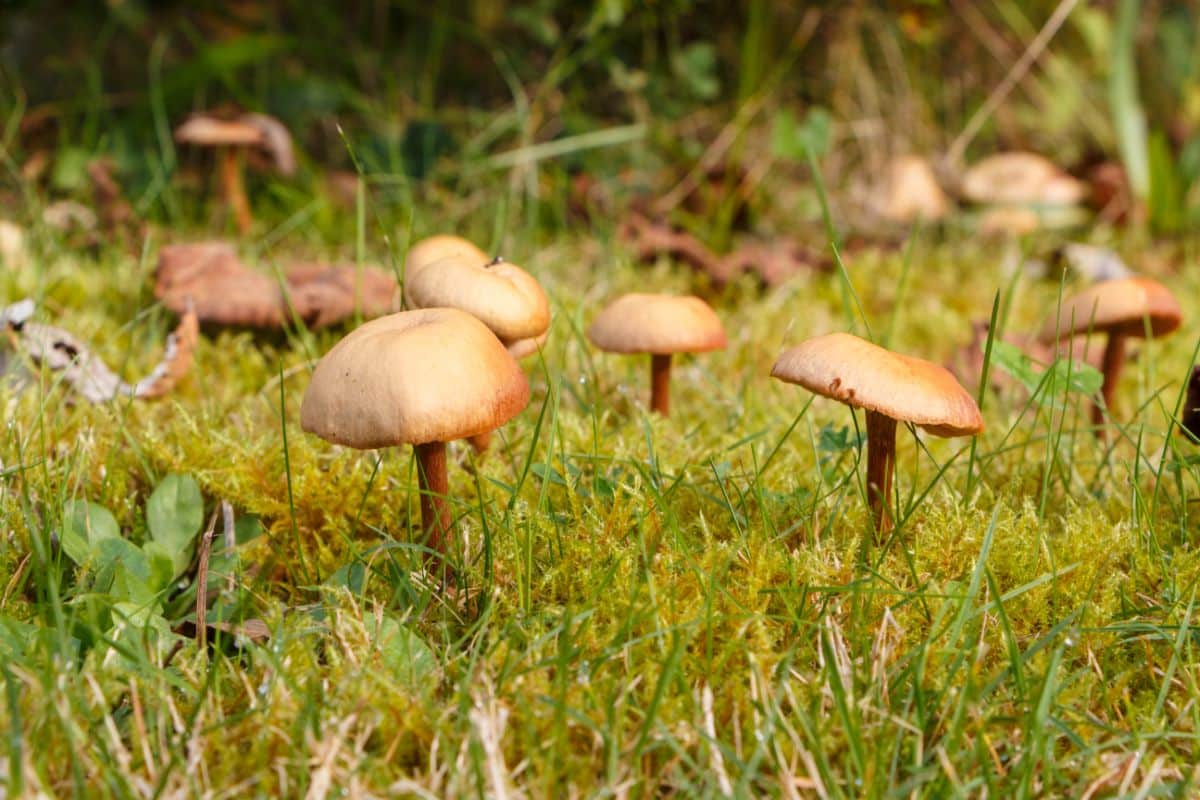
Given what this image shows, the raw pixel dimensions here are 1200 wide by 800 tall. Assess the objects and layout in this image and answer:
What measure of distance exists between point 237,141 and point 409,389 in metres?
2.74

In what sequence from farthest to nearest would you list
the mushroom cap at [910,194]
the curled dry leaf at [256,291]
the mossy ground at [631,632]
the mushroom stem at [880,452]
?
the mushroom cap at [910,194], the curled dry leaf at [256,291], the mushroom stem at [880,452], the mossy ground at [631,632]

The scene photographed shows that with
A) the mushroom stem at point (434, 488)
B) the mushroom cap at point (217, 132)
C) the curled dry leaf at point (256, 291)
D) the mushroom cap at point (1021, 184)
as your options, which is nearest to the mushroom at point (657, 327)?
the mushroom stem at point (434, 488)

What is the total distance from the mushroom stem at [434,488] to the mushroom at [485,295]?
27 centimetres

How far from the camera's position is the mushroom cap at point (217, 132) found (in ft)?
11.7

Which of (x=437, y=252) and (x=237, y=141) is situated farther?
(x=237, y=141)

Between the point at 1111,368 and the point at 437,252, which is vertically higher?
the point at 437,252

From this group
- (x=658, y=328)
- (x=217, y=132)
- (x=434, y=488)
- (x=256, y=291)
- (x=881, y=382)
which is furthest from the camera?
(x=217, y=132)

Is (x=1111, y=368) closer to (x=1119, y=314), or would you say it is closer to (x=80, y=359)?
(x=1119, y=314)

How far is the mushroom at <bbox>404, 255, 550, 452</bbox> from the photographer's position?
173cm

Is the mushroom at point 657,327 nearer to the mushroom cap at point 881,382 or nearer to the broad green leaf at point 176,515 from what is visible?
the mushroom cap at point 881,382

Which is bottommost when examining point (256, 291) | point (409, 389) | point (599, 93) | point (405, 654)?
point (405, 654)

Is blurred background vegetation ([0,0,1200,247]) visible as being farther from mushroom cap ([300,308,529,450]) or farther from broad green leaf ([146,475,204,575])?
mushroom cap ([300,308,529,450])

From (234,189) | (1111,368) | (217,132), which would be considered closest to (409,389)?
(1111,368)

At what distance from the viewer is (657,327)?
6.59 feet
